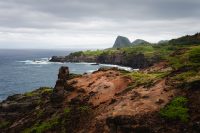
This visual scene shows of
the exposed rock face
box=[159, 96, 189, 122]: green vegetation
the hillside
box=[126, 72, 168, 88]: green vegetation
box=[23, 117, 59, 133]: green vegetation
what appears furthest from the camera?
the exposed rock face

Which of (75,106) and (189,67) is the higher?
(189,67)

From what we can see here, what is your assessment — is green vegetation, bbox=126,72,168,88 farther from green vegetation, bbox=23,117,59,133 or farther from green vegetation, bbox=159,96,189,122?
green vegetation, bbox=23,117,59,133

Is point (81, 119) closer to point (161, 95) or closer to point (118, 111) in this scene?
point (118, 111)

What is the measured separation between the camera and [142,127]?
24016 millimetres

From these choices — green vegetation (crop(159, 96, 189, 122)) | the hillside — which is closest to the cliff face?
the hillside

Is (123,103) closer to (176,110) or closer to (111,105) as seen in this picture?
(111,105)

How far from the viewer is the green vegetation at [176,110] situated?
23.8 m

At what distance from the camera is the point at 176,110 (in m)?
24.4

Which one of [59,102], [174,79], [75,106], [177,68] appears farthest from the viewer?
[59,102]

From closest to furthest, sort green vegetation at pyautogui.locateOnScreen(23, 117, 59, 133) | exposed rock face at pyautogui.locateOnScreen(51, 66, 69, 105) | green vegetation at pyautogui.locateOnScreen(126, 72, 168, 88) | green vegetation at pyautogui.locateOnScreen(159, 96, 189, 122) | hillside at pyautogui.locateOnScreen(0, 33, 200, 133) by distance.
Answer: green vegetation at pyautogui.locateOnScreen(159, 96, 189, 122) < hillside at pyautogui.locateOnScreen(0, 33, 200, 133) < green vegetation at pyautogui.locateOnScreen(126, 72, 168, 88) < green vegetation at pyautogui.locateOnScreen(23, 117, 59, 133) < exposed rock face at pyautogui.locateOnScreen(51, 66, 69, 105)

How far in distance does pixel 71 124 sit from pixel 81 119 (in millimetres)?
1033

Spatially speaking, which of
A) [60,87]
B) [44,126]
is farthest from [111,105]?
[60,87]

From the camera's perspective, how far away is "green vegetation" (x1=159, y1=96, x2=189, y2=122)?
2377cm

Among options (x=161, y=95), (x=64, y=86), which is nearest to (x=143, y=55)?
(x=64, y=86)
